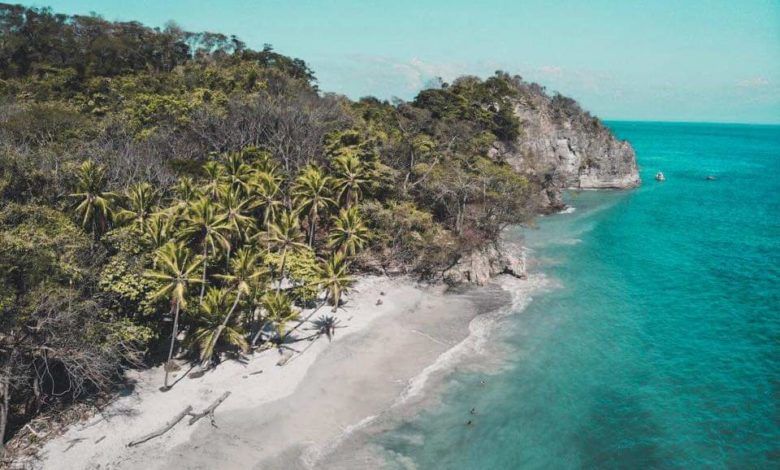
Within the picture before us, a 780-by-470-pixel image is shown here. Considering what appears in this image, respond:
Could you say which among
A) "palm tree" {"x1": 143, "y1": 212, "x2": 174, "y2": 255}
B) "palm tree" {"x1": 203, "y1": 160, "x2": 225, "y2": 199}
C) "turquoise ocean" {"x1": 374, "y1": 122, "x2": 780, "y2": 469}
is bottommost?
"turquoise ocean" {"x1": 374, "y1": 122, "x2": 780, "y2": 469}

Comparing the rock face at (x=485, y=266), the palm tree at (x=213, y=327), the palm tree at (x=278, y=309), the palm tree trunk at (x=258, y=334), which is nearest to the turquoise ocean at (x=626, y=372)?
the rock face at (x=485, y=266)

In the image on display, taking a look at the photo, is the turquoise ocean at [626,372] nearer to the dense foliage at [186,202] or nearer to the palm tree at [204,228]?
the dense foliage at [186,202]

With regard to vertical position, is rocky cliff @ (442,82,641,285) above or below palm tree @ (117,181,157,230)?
above

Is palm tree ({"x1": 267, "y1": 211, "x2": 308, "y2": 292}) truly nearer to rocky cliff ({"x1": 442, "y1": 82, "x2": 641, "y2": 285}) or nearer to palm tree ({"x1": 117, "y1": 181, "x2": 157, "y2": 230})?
palm tree ({"x1": 117, "y1": 181, "x2": 157, "y2": 230})

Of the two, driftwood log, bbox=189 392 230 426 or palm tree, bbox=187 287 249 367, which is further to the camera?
palm tree, bbox=187 287 249 367

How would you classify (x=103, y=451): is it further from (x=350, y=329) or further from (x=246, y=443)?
(x=350, y=329)

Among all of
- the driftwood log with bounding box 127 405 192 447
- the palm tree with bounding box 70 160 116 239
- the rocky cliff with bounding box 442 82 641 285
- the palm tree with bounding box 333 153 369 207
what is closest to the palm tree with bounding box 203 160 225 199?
the palm tree with bounding box 70 160 116 239
